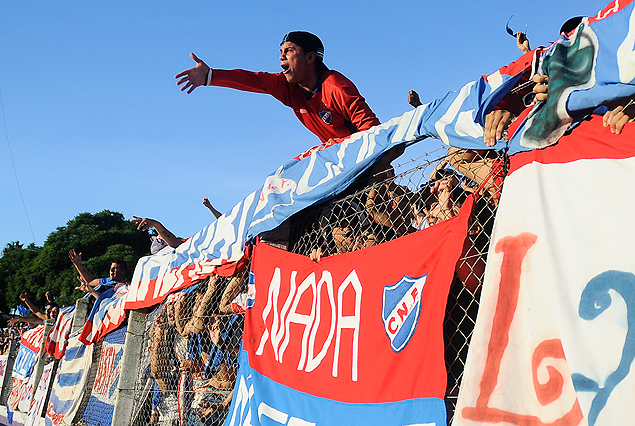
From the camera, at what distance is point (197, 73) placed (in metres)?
4.11

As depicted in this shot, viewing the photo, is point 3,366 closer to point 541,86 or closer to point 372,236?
point 372,236

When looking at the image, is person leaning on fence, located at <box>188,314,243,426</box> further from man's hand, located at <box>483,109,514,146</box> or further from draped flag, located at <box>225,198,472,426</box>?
man's hand, located at <box>483,109,514,146</box>

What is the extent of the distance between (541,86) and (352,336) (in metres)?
1.38

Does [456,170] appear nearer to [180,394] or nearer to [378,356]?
[378,356]

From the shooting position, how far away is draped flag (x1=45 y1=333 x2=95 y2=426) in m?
7.09

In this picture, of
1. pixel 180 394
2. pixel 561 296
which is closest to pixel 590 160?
pixel 561 296

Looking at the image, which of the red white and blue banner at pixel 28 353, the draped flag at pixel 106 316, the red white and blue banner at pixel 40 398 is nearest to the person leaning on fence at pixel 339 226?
the draped flag at pixel 106 316

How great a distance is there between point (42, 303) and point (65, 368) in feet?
55.5

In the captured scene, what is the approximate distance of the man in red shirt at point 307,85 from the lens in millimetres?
3896

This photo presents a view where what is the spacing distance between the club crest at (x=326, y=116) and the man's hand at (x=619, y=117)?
2.34 m

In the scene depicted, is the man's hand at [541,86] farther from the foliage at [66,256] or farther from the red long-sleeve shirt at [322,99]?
the foliage at [66,256]

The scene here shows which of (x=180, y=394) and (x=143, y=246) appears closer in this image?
(x=180, y=394)

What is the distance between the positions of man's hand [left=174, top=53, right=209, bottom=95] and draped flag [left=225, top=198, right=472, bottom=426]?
1384mm

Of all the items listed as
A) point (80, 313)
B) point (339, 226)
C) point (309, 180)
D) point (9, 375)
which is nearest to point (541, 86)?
point (339, 226)
